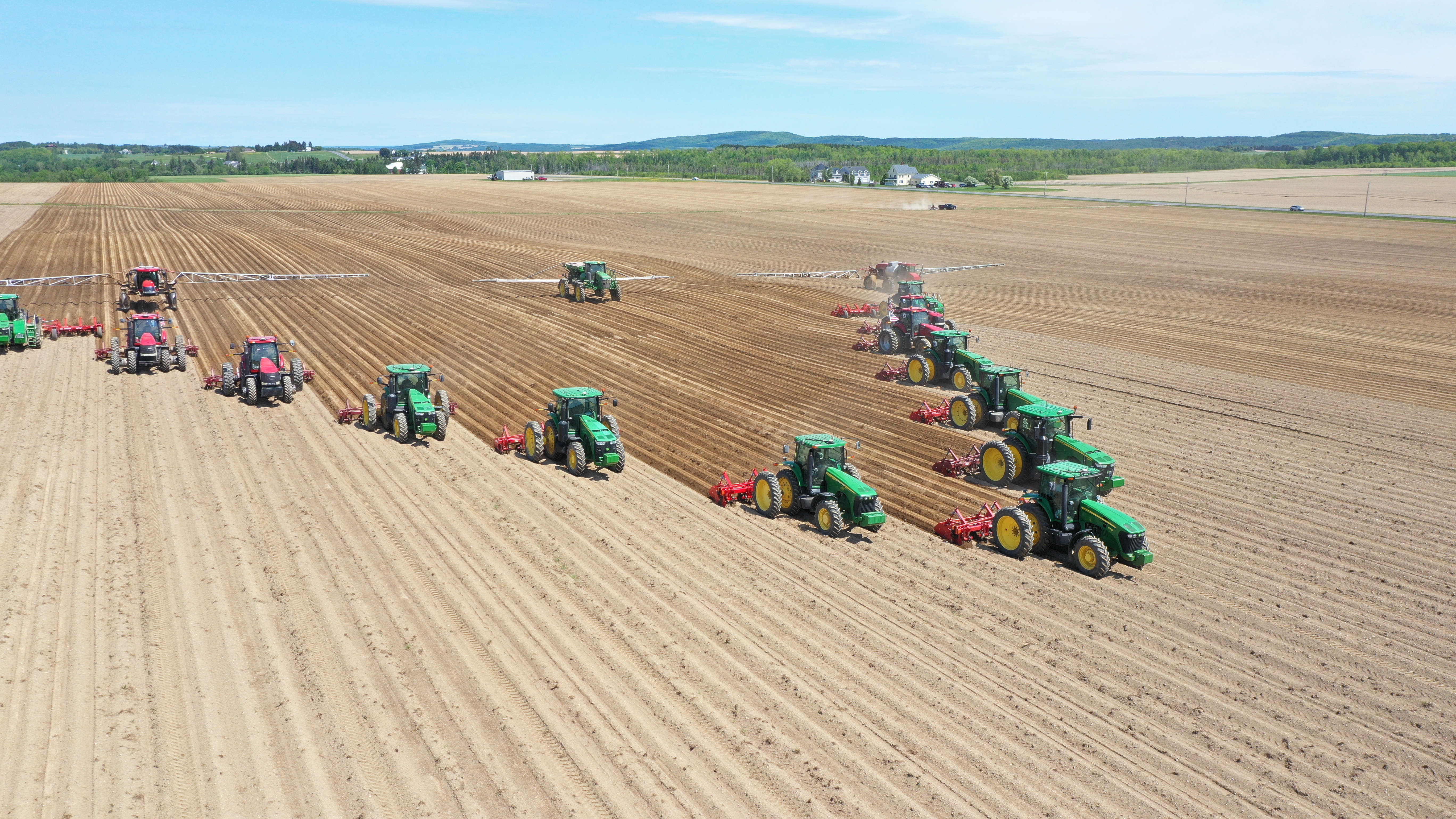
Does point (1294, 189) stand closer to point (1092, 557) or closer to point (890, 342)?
point (890, 342)

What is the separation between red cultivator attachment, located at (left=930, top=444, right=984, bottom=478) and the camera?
19.7 m

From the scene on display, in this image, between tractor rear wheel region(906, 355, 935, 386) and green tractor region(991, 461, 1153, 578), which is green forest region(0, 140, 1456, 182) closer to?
tractor rear wheel region(906, 355, 935, 386)

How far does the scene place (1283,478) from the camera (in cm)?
1964

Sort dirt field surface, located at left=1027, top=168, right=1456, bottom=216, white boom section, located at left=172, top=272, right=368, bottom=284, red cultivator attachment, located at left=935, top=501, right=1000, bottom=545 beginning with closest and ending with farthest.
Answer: red cultivator attachment, located at left=935, top=501, right=1000, bottom=545 → white boom section, located at left=172, top=272, right=368, bottom=284 → dirt field surface, located at left=1027, top=168, right=1456, bottom=216

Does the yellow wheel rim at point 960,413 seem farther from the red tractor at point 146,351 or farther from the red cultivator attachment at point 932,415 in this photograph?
the red tractor at point 146,351

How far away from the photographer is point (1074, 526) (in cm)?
1584

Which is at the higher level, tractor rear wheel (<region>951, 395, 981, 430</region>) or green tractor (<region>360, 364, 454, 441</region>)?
green tractor (<region>360, 364, 454, 441</region>)

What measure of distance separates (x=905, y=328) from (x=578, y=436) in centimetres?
1394

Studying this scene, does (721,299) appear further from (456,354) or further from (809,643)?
(809,643)

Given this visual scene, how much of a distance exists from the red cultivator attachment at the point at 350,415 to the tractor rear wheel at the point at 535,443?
4720 mm

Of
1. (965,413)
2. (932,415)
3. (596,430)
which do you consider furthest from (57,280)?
(965,413)

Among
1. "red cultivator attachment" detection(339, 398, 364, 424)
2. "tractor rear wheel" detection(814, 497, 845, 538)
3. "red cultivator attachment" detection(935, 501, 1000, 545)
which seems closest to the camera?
"red cultivator attachment" detection(935, 501, 1000, 545)

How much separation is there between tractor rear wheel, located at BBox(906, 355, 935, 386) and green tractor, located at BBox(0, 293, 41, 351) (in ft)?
82.3

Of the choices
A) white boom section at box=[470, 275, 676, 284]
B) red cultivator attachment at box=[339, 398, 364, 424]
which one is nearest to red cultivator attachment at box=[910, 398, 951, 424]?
red cultivator attachment at box=[339, 398, 364, 424]
